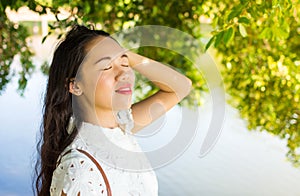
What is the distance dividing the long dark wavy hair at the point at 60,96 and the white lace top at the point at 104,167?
1.5 inches

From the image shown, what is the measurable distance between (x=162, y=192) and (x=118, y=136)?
1.74 meters

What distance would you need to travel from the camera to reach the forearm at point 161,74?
0.87 m

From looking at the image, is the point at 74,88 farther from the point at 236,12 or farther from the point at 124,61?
the point at 236,12

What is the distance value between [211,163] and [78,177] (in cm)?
187

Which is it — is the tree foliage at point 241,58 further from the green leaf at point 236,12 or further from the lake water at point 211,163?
the green leaf at point 236,12

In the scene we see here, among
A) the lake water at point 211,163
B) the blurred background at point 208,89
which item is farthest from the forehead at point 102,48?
the lake water at point 211,163

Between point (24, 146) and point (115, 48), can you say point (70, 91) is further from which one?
point (24, 146)

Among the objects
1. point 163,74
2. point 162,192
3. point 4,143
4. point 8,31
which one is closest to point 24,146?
point 4,143

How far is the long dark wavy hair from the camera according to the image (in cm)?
78

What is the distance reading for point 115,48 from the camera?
2.55 ft

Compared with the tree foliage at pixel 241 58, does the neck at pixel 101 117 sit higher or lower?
lower

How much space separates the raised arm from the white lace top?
0.29ft

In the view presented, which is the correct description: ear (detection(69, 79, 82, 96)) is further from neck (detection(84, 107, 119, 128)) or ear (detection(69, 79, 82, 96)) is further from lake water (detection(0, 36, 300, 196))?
lake water (detection(0, 36, 300, 196))

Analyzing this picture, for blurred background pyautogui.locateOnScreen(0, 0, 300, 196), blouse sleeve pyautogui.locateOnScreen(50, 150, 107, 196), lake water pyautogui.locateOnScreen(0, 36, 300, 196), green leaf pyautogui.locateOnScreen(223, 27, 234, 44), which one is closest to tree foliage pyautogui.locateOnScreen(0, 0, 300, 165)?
blurred background pyautogui.locateOnScreen(0, 0, 300, 196)
